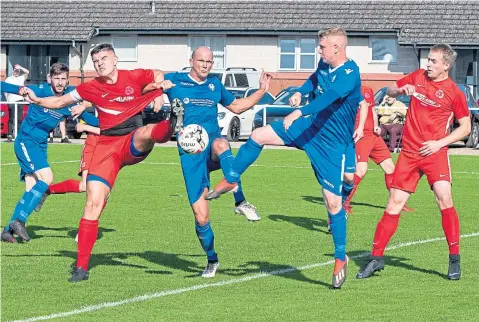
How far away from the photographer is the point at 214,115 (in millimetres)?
11578

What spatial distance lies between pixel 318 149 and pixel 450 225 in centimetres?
178

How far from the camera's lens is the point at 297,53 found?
50.8 meters

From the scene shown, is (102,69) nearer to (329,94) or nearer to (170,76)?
(170,76)

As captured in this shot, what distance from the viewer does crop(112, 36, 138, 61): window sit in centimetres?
5306

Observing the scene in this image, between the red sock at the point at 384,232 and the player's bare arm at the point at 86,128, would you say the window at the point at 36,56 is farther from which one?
the red sock at the point at 384,232

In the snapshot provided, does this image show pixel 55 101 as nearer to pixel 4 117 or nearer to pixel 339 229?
pixel 339 229

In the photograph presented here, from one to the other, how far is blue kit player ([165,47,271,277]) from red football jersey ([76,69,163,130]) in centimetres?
29

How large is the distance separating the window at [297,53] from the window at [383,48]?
248 cm

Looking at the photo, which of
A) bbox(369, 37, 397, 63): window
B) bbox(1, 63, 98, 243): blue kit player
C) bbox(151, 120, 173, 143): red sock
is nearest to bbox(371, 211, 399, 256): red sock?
bbox(151, 120, 173, 143): red sock

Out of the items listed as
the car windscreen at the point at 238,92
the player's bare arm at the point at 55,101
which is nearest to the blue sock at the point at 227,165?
the player's bare arm at the point at 55,101

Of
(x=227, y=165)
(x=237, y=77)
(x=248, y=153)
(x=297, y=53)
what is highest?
(x=297, y=53)

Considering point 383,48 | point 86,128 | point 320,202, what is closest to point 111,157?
point 86,128

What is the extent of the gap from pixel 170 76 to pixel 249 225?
4.58m

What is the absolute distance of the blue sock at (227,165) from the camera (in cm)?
1065
